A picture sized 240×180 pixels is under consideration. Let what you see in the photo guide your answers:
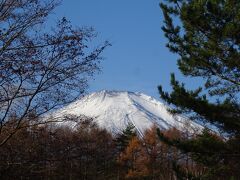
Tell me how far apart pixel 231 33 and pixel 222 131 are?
3211mm

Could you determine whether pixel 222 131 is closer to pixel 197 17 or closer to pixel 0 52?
pixel 197 17

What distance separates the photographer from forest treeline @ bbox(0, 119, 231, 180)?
1119cm

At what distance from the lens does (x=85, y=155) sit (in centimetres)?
1311

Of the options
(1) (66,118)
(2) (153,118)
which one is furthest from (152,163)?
(2) (153,118)

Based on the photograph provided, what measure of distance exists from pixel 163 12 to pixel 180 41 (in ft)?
4.32

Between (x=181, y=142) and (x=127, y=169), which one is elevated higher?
(x=127, y=169)

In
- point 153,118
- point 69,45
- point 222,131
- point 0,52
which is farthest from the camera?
point 153,118

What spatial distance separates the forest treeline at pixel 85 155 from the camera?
36.7 ft

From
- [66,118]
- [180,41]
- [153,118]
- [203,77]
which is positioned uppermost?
[153,118]

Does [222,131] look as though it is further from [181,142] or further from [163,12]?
[163,12]

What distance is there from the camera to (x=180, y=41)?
54.3 feet

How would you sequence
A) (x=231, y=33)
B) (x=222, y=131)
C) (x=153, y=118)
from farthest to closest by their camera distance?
(x=153, y=118) < (x=222, y=131) < (x=231, y=33)

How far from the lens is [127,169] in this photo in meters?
57.3

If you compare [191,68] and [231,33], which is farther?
[191,68]
